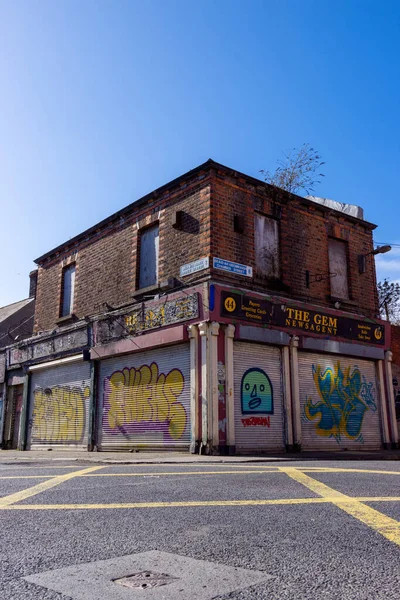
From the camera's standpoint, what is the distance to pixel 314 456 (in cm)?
1178

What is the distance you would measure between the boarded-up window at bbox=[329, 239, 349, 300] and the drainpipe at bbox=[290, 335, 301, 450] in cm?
316

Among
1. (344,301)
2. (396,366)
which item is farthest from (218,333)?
(396,366)

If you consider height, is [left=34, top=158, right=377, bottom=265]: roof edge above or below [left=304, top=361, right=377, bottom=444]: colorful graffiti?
above

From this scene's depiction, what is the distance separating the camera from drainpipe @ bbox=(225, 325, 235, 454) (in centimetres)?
1244

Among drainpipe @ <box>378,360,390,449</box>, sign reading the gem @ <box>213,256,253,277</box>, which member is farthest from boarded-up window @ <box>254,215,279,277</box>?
drainpipe @ <box>378,360,390,449</box>

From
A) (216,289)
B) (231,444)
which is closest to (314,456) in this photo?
(231,444)

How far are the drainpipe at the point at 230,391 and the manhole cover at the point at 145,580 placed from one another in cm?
991

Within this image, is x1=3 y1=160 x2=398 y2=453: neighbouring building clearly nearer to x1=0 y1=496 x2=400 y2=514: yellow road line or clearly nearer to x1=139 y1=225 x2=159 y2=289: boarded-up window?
x1=139 y1=225 x2=159 y2=289: boarded-up window

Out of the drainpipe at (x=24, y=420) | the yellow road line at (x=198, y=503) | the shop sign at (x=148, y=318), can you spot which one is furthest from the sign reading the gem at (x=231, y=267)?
the drainpipe at (x=24, y=420)

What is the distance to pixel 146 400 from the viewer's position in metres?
14.3

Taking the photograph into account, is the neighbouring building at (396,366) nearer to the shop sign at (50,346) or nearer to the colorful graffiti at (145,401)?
the colorful graffiti at (145,401)

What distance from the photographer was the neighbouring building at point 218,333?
1311 centimetres

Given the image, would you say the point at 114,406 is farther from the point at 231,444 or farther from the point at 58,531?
the point at 58,531

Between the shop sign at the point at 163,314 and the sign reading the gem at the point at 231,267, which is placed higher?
the sign reading the gem at the point at 231,267
